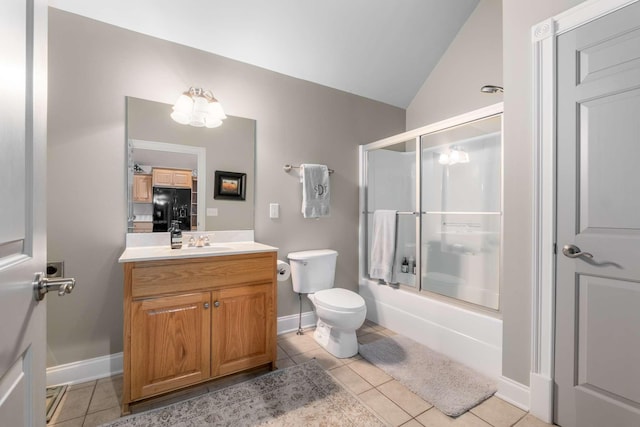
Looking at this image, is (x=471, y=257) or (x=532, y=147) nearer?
(x=532, y=147)

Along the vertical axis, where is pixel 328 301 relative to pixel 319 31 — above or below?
below

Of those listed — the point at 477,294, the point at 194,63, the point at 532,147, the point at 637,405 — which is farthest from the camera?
the point at 477,294

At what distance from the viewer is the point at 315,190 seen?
2.61 meters

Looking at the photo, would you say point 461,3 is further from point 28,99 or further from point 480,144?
point 28,99

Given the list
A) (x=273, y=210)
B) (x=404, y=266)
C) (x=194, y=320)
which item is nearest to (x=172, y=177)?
(x=273, y=210)

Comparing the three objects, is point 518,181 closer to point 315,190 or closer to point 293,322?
point 315,190

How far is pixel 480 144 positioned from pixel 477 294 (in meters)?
1.35

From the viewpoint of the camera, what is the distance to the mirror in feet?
6.57

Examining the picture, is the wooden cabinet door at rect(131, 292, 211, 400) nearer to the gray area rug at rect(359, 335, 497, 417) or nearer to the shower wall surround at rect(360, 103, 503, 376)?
the gray area rug at rect(359, 335, 497, 417)

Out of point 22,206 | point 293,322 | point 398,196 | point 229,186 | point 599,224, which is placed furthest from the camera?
point 398,196

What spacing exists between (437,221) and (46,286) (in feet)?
9.02

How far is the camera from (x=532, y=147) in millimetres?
1549

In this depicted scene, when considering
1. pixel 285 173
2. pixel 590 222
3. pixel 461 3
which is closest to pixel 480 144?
pixel 461 3

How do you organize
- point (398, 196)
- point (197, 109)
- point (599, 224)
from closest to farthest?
1. point (599, 224)
2. point (197, 109)
3. point (398, 196)
